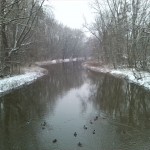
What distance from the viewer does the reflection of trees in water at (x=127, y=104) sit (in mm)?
13824

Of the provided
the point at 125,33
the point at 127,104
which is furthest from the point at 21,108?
the point at 125,33

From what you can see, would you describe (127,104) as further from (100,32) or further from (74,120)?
(100,32)

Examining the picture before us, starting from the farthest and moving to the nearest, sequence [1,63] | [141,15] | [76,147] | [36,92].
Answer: [141,15], [1,63], [36,92], [76,147]

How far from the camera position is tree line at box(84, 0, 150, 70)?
95.0 feet

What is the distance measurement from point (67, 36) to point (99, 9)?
45.3 m

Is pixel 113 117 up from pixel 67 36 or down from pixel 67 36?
down

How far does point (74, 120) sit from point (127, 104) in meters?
5.18

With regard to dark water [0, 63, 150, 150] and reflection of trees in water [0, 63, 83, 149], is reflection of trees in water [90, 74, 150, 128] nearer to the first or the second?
dark water [0, 63, 150, 150]

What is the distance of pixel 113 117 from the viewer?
14078 millimetres

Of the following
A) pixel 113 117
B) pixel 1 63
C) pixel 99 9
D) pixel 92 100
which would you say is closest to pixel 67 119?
pixel 113 117

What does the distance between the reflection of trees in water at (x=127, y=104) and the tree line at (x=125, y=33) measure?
5.86m

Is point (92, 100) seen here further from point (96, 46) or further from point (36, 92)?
point (96, 46)

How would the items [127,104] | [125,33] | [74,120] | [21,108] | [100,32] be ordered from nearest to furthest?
1. [74,120]
2. [21,108]
3. [127,104]
4. [125,33]
5. [100,32]

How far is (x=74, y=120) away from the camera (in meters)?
13.5
